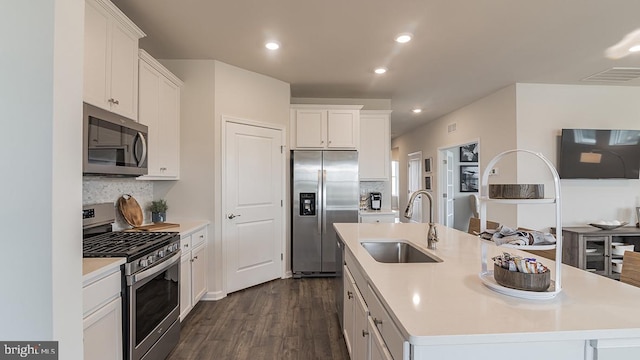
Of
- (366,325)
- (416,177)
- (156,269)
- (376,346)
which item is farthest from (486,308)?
(416,177)

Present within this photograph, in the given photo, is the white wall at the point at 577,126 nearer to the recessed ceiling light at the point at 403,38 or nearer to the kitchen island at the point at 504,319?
the recessed ceiling light at the point at 403,38

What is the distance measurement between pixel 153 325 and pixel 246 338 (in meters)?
0.85

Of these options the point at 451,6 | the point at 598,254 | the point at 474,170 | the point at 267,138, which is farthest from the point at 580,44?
the point at 474,170

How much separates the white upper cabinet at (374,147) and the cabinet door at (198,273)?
8.46 ft

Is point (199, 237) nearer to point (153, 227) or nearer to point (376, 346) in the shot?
point (153, 227)

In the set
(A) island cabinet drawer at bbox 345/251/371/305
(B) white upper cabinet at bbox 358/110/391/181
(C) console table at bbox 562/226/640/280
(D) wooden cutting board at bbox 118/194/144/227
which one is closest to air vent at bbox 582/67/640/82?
(C) console table at bbox 562/226/640/280

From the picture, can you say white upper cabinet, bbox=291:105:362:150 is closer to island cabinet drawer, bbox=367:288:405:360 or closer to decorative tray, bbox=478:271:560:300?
island cabinet drawer, bbox=367:288:405:360

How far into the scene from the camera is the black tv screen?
4.07m

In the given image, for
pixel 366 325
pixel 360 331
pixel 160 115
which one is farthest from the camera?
pixel 160 115

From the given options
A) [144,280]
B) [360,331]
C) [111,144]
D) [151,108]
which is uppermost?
[151,108]

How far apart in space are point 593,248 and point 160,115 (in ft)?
17.7

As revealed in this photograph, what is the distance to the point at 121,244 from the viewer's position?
1983 mm

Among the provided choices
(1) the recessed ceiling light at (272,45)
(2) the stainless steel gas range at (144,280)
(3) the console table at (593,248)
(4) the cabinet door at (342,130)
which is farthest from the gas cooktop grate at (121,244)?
(3) the console table at (593,248)
